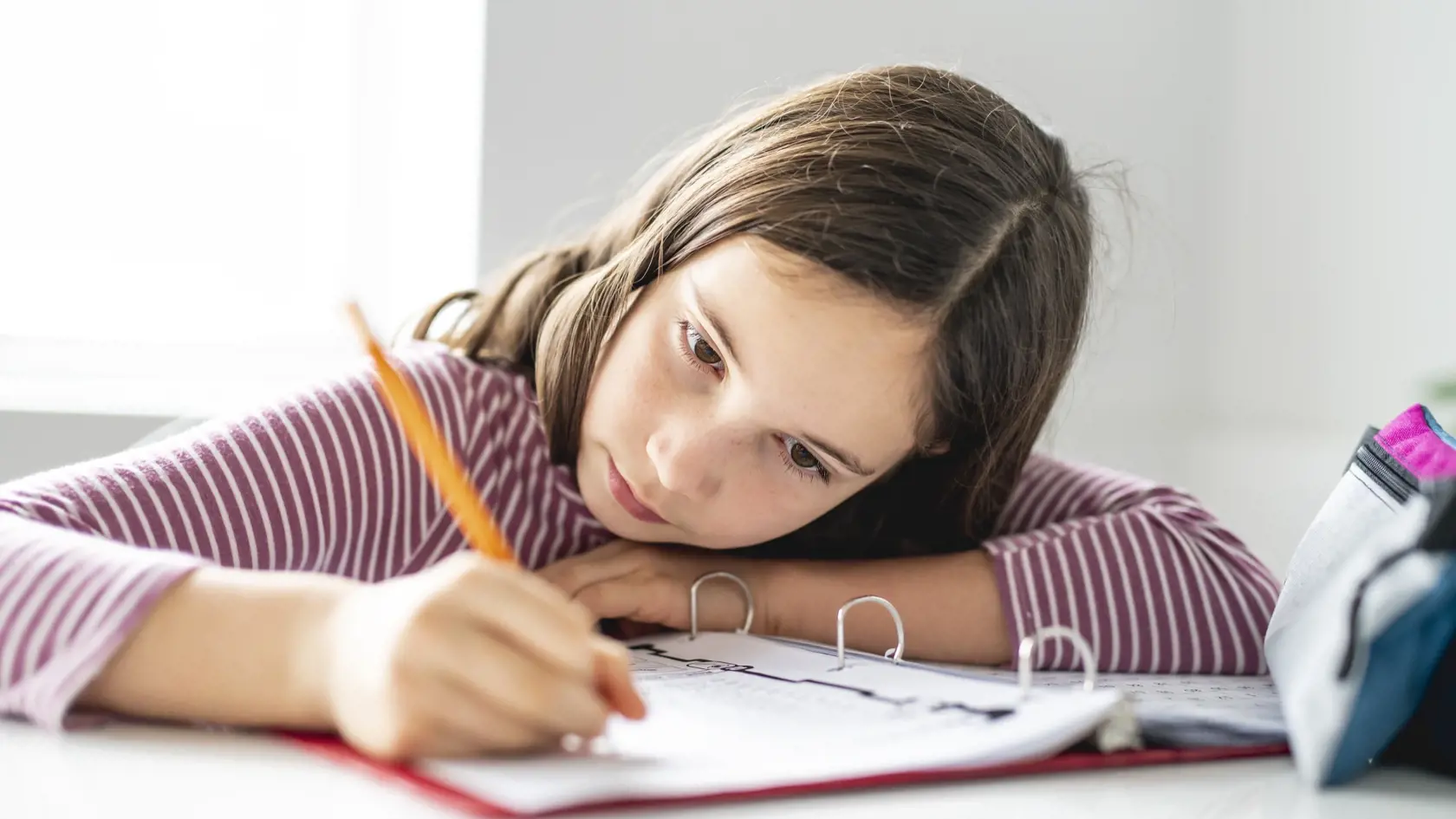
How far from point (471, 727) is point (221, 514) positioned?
35cm

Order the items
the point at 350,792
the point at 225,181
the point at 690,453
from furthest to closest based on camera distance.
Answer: the point at 225,181 → the point at 690,453 → the point at 350,792

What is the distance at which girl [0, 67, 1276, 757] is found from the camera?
0.78 meters

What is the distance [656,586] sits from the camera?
0.89 meters

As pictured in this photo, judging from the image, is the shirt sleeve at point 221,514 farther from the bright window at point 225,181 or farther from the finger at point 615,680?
the bright window at point 225,181

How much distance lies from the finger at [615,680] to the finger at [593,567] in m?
0.37

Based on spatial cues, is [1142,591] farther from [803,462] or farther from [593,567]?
[593,567]

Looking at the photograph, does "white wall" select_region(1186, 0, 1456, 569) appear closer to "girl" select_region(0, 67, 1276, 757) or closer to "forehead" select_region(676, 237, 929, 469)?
"girl" select_region(0, 67, 1276, 757)

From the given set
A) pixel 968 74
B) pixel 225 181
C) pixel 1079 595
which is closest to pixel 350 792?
pixel 1079 595

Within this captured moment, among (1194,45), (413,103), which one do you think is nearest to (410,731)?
(413,103)

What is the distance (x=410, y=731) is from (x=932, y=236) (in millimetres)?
480

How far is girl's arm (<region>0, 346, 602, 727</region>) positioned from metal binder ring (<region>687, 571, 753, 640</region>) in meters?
0.13

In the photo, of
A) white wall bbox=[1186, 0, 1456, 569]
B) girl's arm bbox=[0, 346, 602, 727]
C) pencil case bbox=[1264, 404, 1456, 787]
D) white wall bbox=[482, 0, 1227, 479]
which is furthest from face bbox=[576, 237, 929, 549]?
white wall bbox=[1186, 0, 1456, 569]

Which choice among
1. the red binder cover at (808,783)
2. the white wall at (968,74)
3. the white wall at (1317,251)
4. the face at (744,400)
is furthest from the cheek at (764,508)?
the white wall at (1317,251)

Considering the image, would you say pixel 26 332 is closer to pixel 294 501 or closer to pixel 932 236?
pixel 294 501
